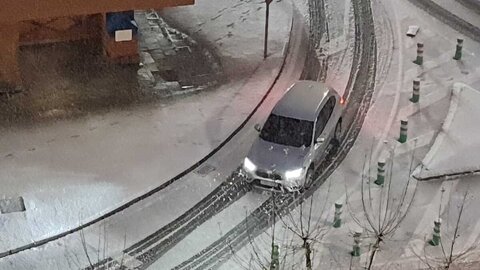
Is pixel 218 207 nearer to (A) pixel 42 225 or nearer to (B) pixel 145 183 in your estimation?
(B) pixel 145 183

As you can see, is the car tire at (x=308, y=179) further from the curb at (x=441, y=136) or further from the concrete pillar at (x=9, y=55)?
the concrete pillar at (x=9, y=55)

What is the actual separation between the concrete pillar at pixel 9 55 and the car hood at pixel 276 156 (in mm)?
7150

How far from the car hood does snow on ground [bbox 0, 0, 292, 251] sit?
167cm

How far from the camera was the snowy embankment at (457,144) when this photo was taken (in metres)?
21.8

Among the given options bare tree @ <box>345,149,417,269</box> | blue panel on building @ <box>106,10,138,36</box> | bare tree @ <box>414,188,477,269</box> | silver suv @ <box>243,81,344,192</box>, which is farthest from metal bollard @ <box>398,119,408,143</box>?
blue panel on building @ <box>106,10,138,36</box>

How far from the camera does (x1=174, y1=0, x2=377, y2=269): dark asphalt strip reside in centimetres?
1930

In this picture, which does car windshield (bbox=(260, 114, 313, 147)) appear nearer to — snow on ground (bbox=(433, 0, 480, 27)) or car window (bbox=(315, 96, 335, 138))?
car window (bbox=(315, 96, 335, 138))

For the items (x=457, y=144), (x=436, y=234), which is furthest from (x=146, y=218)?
(x=457, y=144)

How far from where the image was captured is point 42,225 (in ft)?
65.7

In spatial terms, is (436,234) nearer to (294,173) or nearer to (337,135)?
(294,173)

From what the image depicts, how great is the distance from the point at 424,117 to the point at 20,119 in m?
10.2

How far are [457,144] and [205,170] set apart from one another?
6.03 m

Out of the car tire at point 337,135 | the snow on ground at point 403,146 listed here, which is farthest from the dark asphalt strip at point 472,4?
the car tire at point 337,135

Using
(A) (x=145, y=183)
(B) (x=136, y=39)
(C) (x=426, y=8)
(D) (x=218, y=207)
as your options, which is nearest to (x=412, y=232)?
(D) (x=218, y=207)
